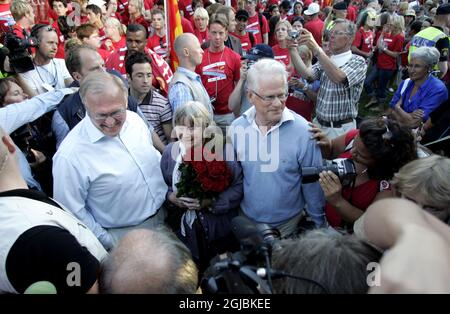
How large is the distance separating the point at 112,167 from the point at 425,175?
69.9 inches

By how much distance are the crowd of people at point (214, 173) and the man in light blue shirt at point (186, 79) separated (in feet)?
0.06

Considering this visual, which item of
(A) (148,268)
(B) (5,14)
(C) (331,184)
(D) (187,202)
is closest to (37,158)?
(D) (187,202)

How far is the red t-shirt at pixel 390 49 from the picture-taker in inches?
290

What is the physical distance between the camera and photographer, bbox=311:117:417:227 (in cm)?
220

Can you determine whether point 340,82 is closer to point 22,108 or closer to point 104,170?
point 104,170

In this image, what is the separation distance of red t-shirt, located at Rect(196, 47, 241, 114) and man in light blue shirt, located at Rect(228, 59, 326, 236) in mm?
1985

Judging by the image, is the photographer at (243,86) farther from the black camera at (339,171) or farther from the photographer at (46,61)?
the photographer at (46,61)

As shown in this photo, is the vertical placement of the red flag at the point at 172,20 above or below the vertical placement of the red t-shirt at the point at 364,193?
above

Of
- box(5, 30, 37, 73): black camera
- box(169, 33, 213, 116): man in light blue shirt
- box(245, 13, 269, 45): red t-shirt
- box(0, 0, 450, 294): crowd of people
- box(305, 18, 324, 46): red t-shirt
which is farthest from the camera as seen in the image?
box(305, 18, 324, 46): red t-shirt

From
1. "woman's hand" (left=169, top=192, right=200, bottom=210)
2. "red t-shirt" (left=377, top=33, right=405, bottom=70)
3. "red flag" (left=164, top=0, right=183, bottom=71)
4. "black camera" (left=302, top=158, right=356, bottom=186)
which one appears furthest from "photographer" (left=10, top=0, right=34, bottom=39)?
"red t-shirt" (left=377, top=33, right=405, bottom=70)

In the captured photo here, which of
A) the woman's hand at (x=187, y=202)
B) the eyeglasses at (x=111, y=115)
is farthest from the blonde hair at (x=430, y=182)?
the eyeglasses at (x=111, y=115)

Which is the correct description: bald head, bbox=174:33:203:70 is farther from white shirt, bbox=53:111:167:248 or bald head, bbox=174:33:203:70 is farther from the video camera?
the video camera

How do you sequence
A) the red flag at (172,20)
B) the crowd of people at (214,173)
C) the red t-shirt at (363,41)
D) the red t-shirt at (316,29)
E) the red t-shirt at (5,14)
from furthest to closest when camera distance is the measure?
the red t-shirt at (316,29), the red t-shirt at (363,41), the red t-shirt at (5,14), the red flag at (172,20), the crowd of people at (214,173)
